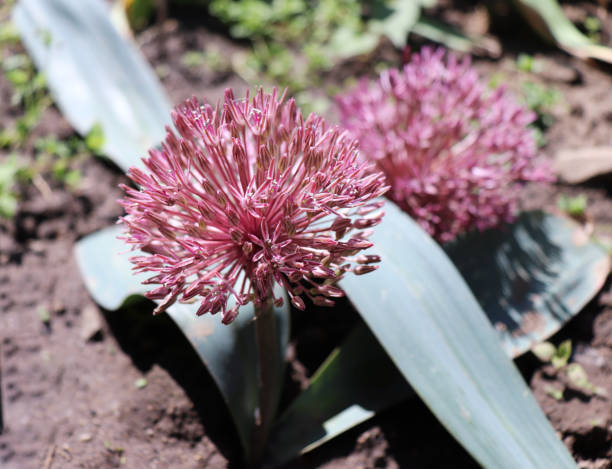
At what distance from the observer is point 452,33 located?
2.02 meters

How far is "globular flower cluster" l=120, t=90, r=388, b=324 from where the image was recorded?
845mm

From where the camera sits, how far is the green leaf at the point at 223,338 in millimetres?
1074

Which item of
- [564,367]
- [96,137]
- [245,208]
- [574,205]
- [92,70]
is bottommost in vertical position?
[564,367]

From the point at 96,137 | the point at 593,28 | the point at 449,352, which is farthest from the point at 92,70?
the point at 593,28

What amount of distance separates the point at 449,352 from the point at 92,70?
1.22 m

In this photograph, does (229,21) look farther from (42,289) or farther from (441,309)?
(441,309)

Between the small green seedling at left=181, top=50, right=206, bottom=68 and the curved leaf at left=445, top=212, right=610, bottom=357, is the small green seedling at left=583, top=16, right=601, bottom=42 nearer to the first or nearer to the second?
the curved leaf at left=445, top=212, right=610, bottom=357

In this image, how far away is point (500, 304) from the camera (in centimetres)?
132

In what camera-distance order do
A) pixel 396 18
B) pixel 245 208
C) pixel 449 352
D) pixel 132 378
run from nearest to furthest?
A: pixel 245 208, pixel 449 352, pixel 132 378, pixel 396 18

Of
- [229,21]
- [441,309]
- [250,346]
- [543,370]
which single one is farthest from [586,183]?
[229,21]

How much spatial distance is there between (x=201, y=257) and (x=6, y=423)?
721 mm

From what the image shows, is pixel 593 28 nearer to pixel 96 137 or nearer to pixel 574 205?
pixel 574 205

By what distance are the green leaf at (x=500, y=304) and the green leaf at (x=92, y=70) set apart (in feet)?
2.61

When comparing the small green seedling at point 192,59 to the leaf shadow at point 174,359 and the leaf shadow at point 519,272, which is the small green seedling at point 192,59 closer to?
the leaf shadow at point 174,359
